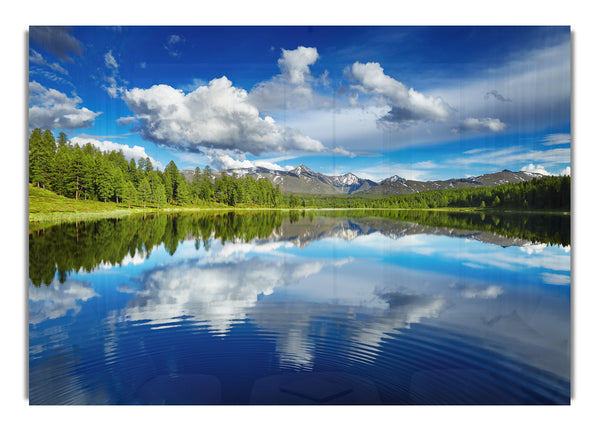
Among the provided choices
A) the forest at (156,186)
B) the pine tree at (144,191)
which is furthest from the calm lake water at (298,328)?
the pine tree at (144,191)

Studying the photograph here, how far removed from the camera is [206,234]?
1934 centimetres

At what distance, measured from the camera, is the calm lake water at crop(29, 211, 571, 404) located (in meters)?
4.81

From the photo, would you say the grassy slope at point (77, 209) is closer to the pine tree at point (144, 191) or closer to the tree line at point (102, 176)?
the tree line at point (102, 176)

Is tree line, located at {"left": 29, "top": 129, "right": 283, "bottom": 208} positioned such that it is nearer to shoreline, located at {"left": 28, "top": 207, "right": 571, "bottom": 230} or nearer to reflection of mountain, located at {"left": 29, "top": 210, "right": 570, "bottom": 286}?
shoreline, located at {"left": 28, "top": 207, "right": 571, "bottom": 230}

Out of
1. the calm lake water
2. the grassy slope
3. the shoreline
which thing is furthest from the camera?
the grassy slope

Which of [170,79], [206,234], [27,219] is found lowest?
[206,234]

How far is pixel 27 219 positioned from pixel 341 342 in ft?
22.9

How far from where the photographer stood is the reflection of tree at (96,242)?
925 centimetres

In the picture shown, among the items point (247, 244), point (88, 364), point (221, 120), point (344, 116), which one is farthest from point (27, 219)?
point (247, 244)

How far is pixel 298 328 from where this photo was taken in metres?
6.67

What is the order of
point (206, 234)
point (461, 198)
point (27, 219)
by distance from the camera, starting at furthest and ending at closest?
1. point (461, 198)
2. point (206, 234)
3. point (27, 219)

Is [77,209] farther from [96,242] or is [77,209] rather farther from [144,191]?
[96,242]

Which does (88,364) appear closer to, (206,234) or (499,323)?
(499,323)

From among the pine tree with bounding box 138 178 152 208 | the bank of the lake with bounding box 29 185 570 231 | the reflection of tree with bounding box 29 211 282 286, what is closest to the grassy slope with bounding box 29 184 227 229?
the bank of the lake with bounding box 29 185 570 231
